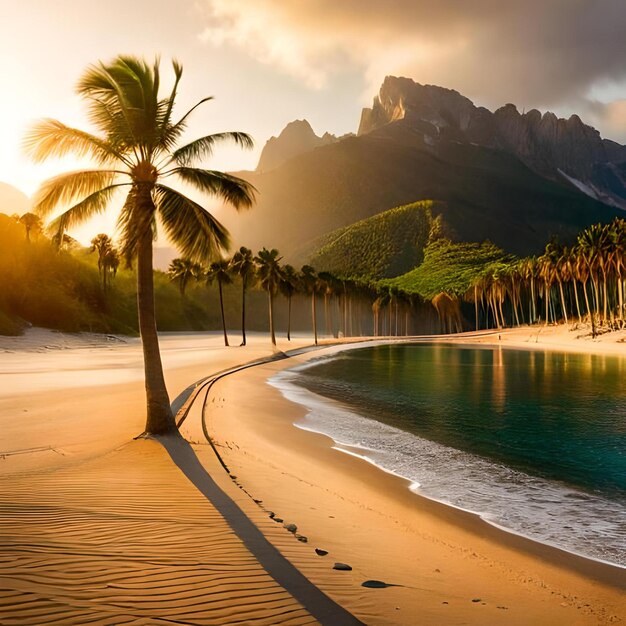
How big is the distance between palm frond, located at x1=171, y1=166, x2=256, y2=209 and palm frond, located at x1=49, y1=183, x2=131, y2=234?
183cm

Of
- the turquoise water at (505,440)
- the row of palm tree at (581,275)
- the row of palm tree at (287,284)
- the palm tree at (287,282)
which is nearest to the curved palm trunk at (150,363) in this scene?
the turquoise water at (505,440)

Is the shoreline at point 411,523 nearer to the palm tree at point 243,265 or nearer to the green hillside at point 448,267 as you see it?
the palm tree at point 243,265

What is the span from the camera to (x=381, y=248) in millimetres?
186875

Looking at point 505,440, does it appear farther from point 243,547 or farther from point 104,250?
point 104,250

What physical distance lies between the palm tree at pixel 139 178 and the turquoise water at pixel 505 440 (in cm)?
779

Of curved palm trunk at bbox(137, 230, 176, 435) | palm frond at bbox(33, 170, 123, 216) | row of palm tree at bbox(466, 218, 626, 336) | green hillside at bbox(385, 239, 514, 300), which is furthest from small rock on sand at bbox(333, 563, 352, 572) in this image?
green hillside at bbox(385, 239, 514, 300)

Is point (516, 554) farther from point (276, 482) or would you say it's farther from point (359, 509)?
point (276, 482)

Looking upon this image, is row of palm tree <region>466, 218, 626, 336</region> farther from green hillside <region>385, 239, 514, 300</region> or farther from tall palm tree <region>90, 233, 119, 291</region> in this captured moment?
tall palm tree <region>90, 233, 119, 291</region>

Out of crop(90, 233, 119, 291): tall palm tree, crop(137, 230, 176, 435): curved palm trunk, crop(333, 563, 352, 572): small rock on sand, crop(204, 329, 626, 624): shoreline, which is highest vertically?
crop(90, 233, 119, 291): tall palm tree

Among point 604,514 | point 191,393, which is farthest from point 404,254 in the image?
point 604,514

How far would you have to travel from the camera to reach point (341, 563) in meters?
6.30

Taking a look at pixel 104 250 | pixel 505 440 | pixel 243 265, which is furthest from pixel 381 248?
pixel 505 440

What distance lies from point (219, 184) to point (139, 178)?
2348mm

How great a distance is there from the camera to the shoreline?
5812 mm
